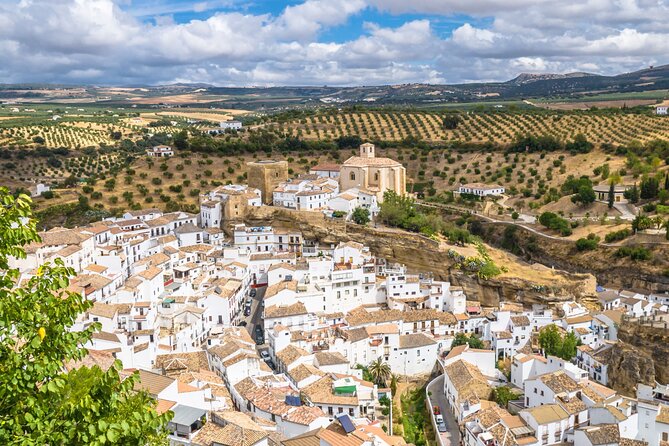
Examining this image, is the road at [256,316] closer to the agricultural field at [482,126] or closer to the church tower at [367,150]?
the church tower at [367,150]

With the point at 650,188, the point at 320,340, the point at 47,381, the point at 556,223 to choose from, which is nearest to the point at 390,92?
the point at 650,188

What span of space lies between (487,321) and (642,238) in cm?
1523

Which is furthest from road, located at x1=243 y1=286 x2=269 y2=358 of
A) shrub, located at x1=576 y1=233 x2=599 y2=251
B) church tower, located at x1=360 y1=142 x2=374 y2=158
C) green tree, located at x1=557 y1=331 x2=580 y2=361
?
shrub, located at x1=576 y1=233 x2=599 y2=251

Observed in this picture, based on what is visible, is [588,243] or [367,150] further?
[367,150]

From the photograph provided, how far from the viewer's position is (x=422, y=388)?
27516 millimetres

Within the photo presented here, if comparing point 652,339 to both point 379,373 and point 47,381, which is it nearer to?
point 379,373

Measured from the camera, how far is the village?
68.5 feet

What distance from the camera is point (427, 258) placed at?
36.5 m

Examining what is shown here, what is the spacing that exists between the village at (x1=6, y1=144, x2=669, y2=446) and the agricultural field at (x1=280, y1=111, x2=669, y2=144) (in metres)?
30.4

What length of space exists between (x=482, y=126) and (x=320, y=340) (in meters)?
50.9

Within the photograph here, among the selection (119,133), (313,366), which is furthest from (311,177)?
(119,133)

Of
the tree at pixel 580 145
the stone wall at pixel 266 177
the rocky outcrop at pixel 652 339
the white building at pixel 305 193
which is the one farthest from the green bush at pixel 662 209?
the stone wall at pixel 266 177

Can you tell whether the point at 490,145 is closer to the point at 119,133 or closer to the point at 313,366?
the point at 313,366

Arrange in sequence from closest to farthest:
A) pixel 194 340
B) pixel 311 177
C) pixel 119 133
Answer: pixel 194 340, pixel 311 177, pixel 119 133
